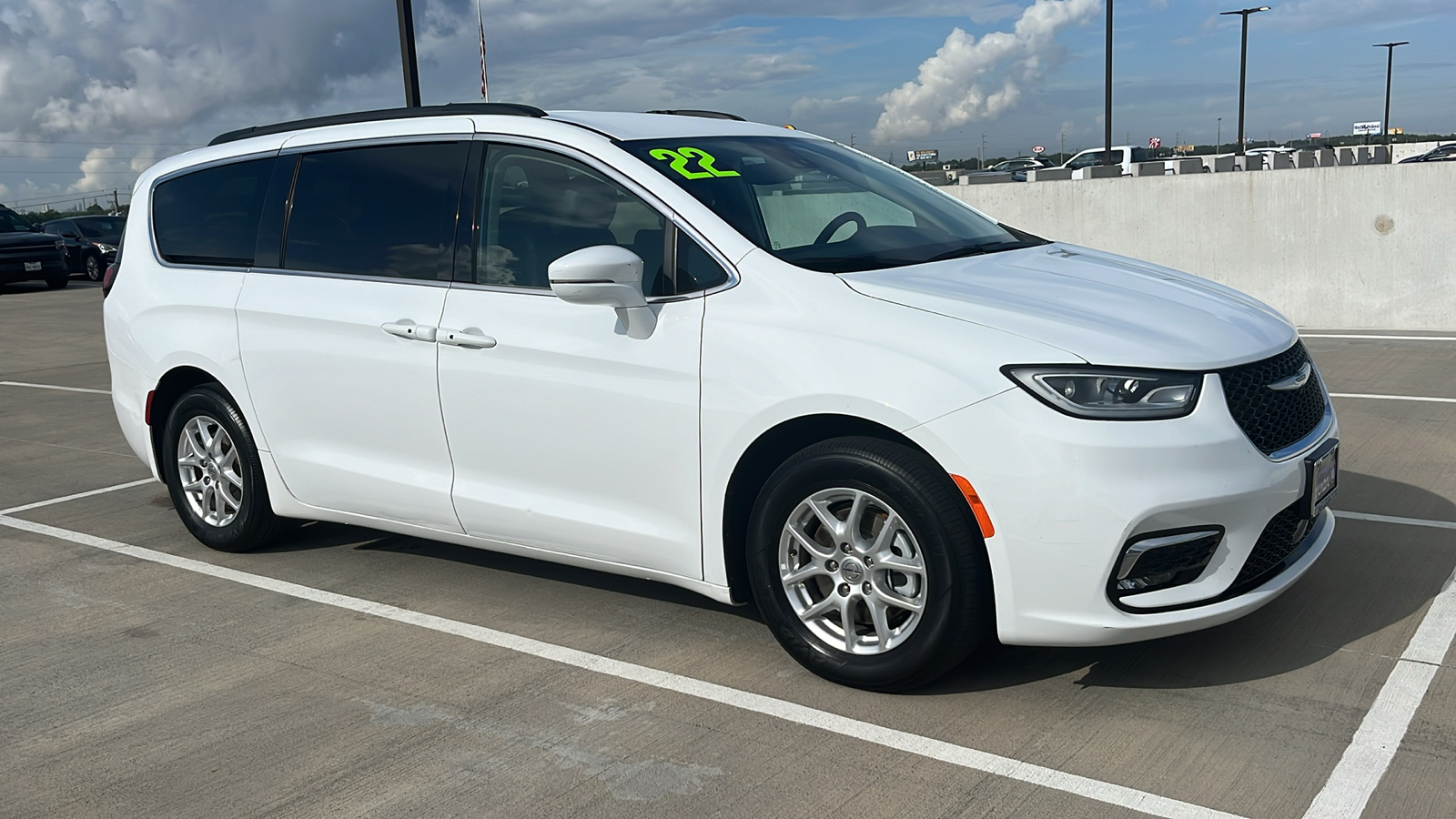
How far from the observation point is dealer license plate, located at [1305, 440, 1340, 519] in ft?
12.6

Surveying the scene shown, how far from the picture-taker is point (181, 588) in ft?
17.6

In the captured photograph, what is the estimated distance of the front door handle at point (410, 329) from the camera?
4.68 m

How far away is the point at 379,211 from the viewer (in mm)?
5043

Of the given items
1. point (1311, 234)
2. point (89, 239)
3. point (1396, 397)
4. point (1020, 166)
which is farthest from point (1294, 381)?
point (1020, 166)

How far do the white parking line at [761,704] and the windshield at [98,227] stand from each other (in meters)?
27.0

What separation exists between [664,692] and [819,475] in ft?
2.83

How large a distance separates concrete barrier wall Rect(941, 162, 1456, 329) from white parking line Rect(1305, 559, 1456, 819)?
7861mm

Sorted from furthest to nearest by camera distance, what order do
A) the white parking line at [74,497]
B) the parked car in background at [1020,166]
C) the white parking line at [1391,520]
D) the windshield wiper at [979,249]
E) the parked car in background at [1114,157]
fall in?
the parked car in background at [1020,166], the parked car in background at [1114,157], the white parking line at [74,497], the white parking line at [1391,520], the windshield wiper at [979,249]

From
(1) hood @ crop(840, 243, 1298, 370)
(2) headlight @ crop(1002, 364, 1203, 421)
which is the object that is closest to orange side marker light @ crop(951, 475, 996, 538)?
(2) headlight @ crop(1002, 364, 1203, 421)

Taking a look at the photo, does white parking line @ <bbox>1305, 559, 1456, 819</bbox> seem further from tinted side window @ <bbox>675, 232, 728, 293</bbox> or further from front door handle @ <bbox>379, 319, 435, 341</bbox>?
front door handle @ <bbox>379, 319, 435, 341</bbox>

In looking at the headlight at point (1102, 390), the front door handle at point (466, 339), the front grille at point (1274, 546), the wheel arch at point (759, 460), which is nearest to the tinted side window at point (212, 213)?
the front door handle at point (466, 339)

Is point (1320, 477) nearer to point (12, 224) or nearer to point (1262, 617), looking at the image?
point (1262, 617)

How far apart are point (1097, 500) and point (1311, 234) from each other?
9689 millimetres

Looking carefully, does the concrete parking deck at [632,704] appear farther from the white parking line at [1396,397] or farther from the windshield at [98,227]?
the windshield at [98,227]
